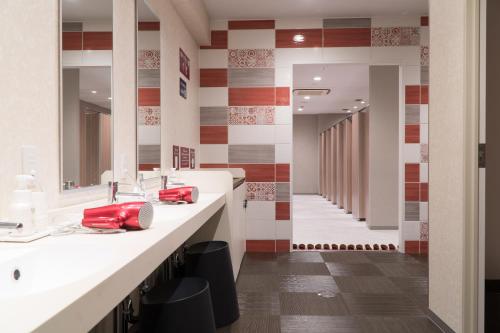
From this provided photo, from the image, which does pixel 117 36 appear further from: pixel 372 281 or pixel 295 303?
pixel 372 281

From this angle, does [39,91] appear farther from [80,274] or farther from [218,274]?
[218,274]

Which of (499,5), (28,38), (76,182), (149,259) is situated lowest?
(149,259)

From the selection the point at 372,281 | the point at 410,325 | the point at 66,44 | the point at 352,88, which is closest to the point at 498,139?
the point at 372,281

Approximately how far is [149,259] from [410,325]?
6.52ft

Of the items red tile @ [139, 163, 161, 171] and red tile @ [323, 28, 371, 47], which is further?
red tile @ [323, 28, 371, 47]

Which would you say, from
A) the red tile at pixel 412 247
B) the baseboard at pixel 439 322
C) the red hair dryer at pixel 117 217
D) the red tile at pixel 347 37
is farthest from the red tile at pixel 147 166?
the red tile at pixel 412 247

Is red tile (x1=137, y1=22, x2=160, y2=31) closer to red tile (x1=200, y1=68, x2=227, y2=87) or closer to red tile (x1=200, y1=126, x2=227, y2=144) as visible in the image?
red tile (x1=200, y1=68, x2=227, y2=87)

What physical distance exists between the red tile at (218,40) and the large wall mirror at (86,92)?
92.1 inches

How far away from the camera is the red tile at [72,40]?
1.60 meters

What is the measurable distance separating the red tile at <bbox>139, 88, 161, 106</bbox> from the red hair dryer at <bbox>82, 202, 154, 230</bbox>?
137cm

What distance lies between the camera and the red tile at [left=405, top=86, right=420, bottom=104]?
4230mm

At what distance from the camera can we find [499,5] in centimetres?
316

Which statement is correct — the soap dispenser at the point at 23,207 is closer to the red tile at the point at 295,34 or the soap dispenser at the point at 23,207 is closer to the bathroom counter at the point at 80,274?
the bathroom counter at the point at 80,274

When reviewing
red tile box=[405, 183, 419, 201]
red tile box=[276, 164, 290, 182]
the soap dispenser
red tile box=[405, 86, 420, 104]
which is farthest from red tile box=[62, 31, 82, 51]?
red tile box=[405, 183, 419, 201]
